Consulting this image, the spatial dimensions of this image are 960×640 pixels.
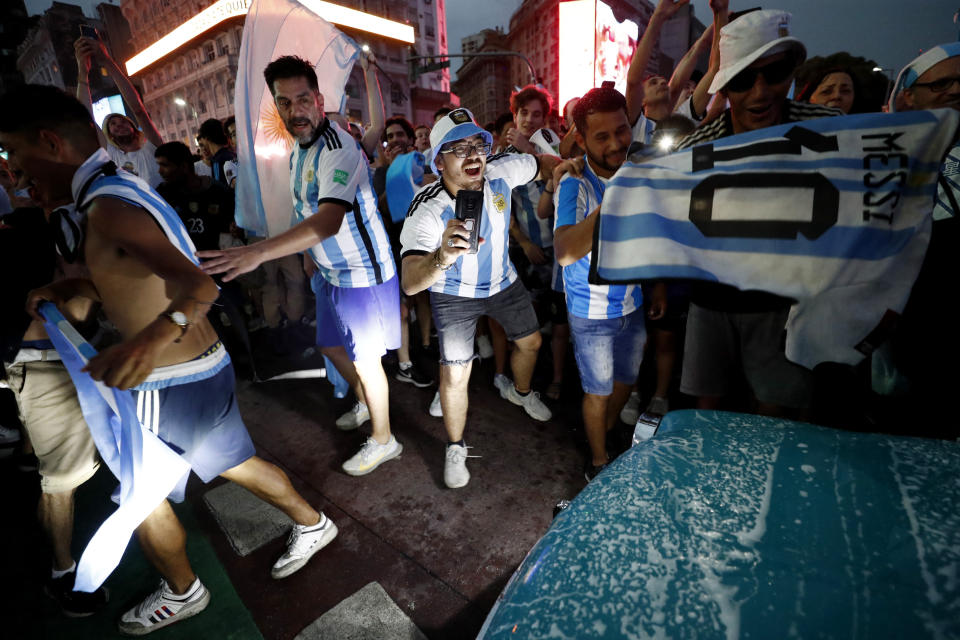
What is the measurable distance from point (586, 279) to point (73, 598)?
10.3 feet

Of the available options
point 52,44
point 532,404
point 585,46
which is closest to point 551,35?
point 585,46

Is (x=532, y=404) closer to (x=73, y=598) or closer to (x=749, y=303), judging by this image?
(x=749, y=303)

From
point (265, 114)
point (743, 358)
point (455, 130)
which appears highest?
point (265, 114)

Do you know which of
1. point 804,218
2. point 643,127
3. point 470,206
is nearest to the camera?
point 804,218

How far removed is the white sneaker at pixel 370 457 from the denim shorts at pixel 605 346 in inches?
59.7

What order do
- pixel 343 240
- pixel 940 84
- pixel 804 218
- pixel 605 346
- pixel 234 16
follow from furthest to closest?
pixel 234 16
pixel 343 240
pixel 605 346
pixel 940 84
pixel 804 218

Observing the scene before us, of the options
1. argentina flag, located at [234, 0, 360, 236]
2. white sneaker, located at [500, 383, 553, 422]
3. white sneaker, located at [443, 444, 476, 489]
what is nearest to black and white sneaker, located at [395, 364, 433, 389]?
white sneaker, located at [500, 383, 553, 422]

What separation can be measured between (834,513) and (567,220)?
159 centimetres

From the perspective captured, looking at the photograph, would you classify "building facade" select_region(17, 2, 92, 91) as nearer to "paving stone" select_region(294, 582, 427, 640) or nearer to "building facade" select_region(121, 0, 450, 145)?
"building facade" select_region(121, 0, 450, 145)

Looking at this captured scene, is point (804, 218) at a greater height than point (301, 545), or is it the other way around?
point (804, 218)

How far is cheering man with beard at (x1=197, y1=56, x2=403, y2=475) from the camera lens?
2.51 meters

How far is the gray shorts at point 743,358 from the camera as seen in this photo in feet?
6.71

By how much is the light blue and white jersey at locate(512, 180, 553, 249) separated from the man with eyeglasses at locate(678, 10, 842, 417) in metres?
2.01

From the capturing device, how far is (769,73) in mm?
→ 1787
